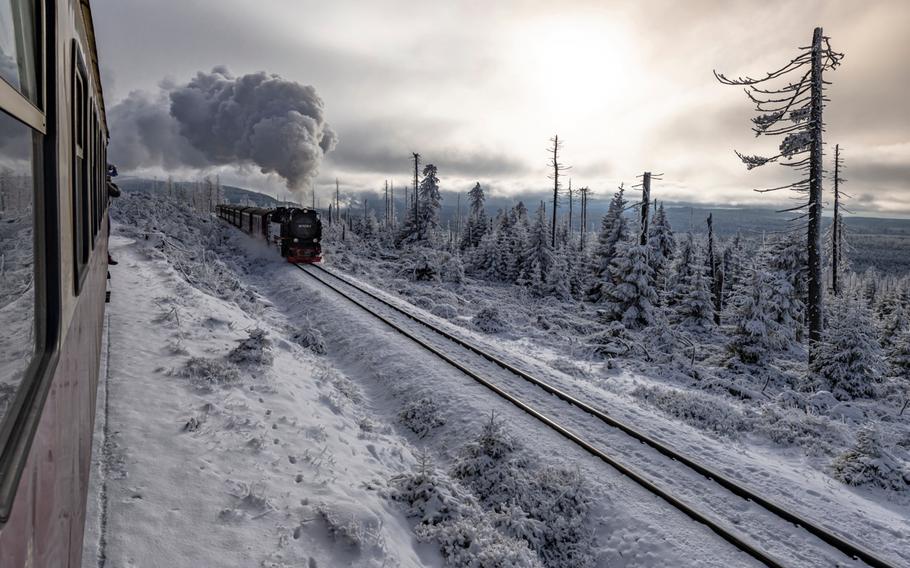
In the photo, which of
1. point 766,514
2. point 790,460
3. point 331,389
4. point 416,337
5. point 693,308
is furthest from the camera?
point 693,308

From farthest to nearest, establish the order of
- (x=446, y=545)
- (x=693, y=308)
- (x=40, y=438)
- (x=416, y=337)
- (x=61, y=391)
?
1. (x=693, y=308)
2. (x=416, y=337)
3. (x=446, y=545)
4. (x=61, y=391)
5. (x=40, y=438)

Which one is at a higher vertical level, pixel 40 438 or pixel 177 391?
pixel 40 438

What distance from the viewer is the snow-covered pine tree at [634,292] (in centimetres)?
2378

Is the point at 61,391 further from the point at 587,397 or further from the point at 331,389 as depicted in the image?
the point at 587,397

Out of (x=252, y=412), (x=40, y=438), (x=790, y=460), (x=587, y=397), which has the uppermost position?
(x=40, y=438)

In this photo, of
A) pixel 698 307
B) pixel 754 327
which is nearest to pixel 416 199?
pixel 698 307

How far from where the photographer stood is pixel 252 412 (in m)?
8.28

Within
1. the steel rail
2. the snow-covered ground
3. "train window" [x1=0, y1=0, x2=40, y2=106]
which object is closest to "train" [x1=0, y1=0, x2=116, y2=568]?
"train window" [x1=0, y1=0, x2=40, y2=106]

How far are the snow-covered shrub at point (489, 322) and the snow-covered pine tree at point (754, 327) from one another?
10.1 meters

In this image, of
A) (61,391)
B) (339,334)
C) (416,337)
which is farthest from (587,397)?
(61,391)

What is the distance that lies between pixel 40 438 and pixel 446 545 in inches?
235

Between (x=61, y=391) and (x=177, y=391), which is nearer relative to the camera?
(x=61, y=391)

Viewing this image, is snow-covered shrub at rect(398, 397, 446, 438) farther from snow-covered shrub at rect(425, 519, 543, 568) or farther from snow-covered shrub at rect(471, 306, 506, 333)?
snow-covered shrub at rect(471, 306, 506, 333)

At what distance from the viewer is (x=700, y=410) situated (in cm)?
1208
